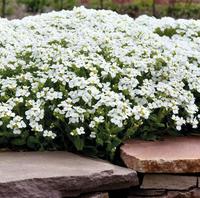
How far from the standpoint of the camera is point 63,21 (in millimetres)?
4855

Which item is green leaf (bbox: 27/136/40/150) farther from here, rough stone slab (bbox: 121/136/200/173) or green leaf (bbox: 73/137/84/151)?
rough stone slab (bbox: 121/136/200/173)

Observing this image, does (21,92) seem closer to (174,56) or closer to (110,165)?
(110,165)

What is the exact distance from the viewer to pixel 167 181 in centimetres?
350

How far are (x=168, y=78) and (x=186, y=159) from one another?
66 centimetres

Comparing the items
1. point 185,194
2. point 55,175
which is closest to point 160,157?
point 185,194

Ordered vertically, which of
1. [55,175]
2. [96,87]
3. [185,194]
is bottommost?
[185,194]

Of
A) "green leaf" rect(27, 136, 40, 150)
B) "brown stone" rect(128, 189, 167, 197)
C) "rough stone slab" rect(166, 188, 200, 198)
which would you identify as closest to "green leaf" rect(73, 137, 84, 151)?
"green leaf" rect(27, 136, 40, 150)

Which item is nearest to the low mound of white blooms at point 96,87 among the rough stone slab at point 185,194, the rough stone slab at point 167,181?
the rough stone slab at point 167,181

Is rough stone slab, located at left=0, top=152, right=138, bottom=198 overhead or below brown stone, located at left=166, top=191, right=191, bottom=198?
overhead

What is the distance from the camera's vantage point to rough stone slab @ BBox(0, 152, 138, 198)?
310 centimetres

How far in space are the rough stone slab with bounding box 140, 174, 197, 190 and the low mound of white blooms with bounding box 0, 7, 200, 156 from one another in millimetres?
262

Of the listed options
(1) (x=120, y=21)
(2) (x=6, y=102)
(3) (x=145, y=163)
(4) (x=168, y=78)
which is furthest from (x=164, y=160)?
(1) (x=120, y=21)

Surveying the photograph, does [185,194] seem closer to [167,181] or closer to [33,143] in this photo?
[167,181]

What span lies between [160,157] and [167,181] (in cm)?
17
